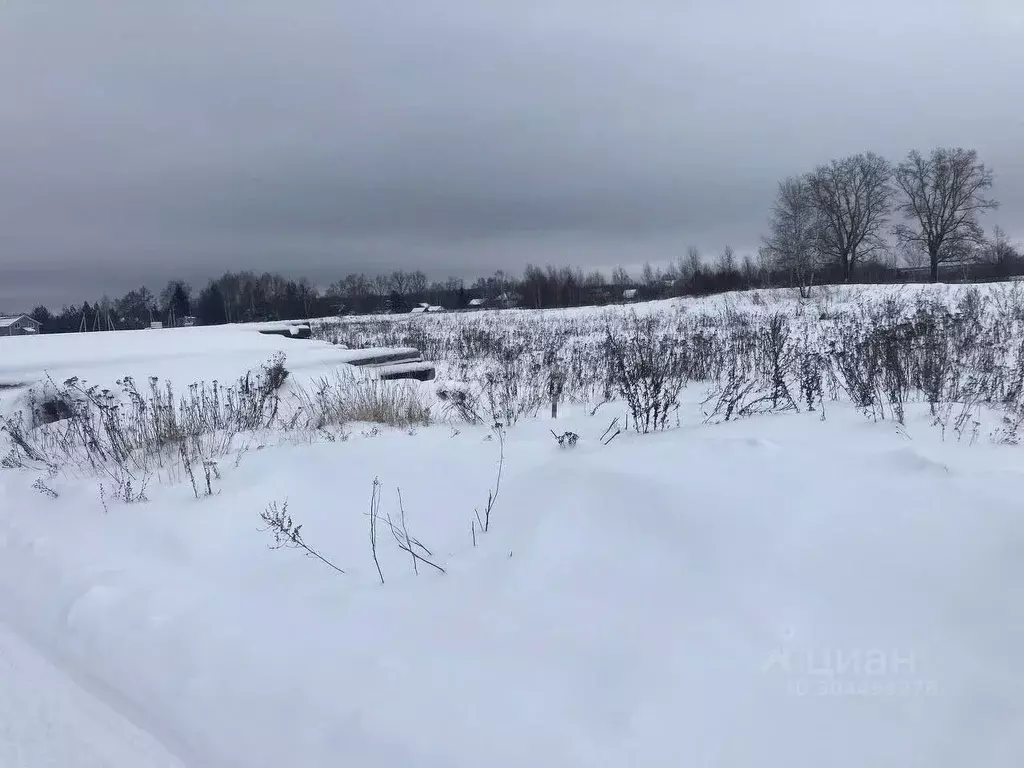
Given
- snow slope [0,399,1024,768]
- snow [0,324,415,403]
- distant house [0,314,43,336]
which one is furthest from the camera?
distant house [0,314,43,336]

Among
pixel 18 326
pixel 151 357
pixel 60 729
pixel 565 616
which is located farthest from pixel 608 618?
pixel 18 326

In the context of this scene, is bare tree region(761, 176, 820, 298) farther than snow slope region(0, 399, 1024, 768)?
Yes

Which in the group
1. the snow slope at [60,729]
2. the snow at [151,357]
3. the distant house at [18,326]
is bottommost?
the snow slope at [60,729]

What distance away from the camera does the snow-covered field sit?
6.15ft

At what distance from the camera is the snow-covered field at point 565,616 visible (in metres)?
1.87

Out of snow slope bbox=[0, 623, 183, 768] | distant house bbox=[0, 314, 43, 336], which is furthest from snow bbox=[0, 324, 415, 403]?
distant house bbox=[0, 314, 43, 336]

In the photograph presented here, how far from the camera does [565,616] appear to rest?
2.41 meters

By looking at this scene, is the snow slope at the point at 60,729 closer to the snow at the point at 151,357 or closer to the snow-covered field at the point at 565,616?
the snow-covered field at the point at 565,616

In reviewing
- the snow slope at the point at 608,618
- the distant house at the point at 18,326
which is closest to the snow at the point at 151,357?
the snow slope at the point at 608,618

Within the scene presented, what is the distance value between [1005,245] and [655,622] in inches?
1781

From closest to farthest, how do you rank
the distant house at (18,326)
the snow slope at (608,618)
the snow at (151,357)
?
1. the snow slope at (608,618)
2. the snow at (151,357)
3. the distant house at (18,326)

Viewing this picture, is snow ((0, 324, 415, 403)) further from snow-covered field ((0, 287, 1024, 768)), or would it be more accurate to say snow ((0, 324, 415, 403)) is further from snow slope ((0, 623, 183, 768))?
snow slope ((0, 623, 183, 768))

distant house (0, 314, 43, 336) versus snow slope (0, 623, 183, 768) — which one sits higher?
distant house (0, 314, 43, 336)

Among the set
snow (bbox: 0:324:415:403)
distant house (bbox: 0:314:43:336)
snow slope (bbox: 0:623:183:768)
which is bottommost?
snow slope (bbox: 0:623:183:768)
